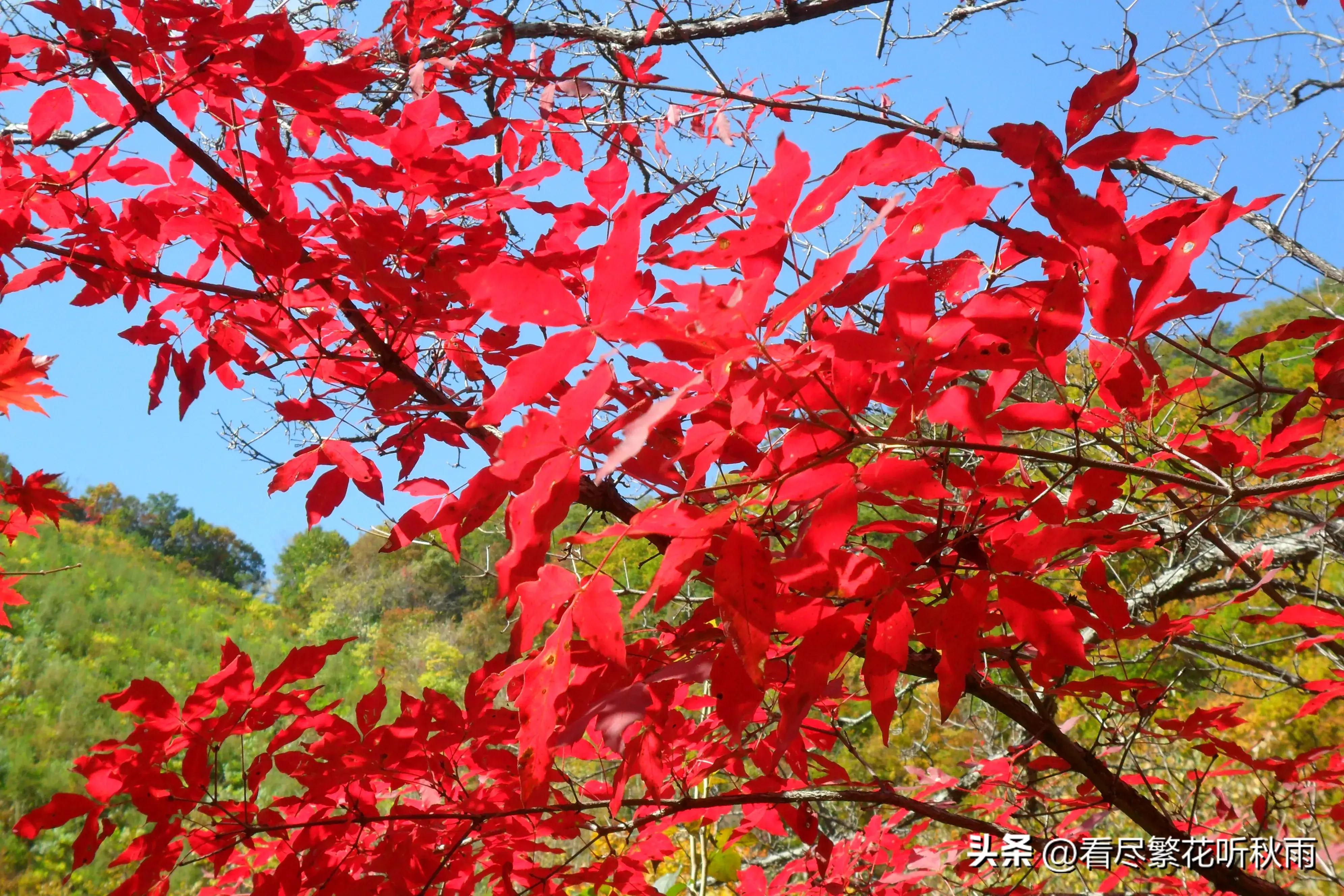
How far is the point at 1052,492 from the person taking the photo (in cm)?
77

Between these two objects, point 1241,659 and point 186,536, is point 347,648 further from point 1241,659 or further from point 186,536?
point 1241,659

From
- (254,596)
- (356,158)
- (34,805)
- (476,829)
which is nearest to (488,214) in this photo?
(356,158)

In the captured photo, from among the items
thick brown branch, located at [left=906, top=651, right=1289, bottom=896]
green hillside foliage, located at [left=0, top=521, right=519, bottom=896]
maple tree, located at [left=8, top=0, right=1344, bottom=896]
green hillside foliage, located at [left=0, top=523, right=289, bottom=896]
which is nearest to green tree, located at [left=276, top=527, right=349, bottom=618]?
green hillside foliage, located at [left=0, top=521, right=519, bottom=896]

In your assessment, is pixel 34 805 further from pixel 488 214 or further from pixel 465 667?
pixel 488 214

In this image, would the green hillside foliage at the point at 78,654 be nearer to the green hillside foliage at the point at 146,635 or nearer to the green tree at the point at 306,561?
the green hillside foliage at the point at 146,635

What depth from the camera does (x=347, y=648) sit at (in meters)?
12.1

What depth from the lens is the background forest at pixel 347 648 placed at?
2.83 metres

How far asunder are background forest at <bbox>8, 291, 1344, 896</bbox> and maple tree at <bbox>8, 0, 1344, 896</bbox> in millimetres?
112

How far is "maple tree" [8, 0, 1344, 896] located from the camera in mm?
571

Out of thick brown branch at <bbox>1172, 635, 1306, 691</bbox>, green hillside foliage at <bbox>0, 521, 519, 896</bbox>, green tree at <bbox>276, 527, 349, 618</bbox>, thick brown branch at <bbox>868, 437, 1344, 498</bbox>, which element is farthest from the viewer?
green tree at <bbox>276, 527, 349, 618</bbox>

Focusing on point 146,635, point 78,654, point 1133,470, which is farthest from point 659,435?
point 146,635

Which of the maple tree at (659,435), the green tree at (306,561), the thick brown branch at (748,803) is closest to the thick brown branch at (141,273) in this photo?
the maple tree at (659,435)

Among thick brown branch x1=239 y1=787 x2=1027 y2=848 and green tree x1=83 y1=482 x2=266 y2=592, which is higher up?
green tree x1=83 y1=482 x2=266 y2=592

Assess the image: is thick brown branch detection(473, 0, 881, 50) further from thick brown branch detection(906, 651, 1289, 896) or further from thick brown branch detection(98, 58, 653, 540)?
thick brown branch detection(906, 651, 1289, 896)
